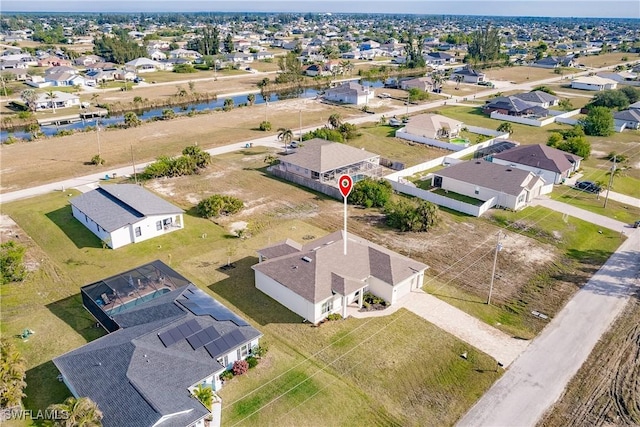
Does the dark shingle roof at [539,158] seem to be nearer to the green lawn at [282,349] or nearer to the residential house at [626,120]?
the residential house at [626,120]

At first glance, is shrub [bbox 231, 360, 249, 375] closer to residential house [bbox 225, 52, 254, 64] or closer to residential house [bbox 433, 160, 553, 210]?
residential house [bbox 433, 160, 553, 210]

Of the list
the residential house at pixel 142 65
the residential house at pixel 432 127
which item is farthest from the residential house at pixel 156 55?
the residential house at pixel 432 127

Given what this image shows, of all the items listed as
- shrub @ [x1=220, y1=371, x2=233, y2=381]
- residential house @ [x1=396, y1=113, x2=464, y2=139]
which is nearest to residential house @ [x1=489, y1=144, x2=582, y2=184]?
residential house @ [x1=396, y1=113, x2=464, y2=139]

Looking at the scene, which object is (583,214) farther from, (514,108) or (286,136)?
(514,108)

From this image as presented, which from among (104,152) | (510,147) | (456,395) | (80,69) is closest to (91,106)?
(104,152)

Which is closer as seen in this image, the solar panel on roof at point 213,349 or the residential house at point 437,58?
the solar panel on roof at point 213,349

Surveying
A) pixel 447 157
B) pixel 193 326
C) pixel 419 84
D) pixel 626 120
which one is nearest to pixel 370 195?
pixel 447 157

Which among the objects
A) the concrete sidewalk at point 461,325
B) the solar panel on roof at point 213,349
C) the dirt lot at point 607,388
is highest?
the solar panel on roof at point 213,349
